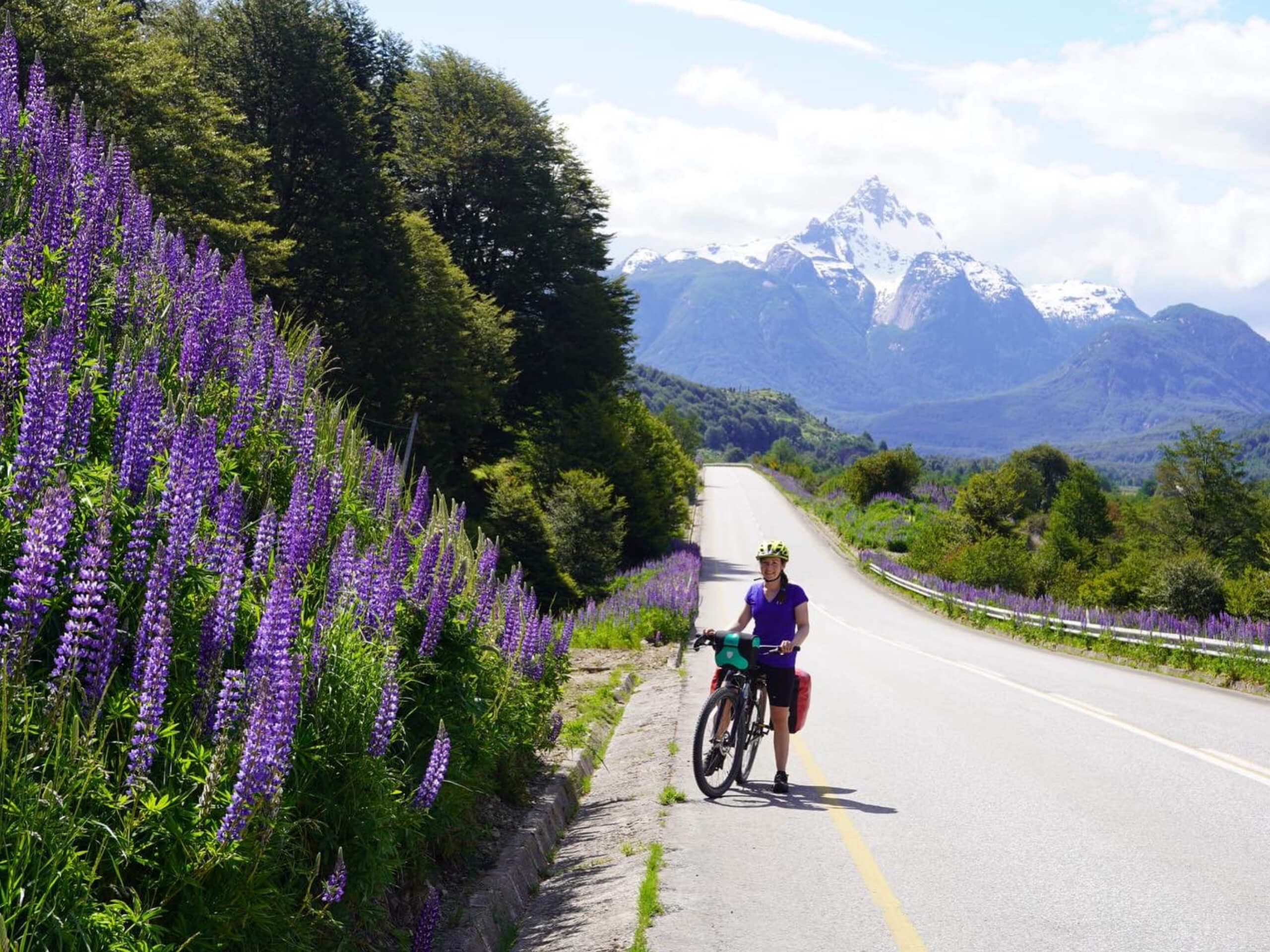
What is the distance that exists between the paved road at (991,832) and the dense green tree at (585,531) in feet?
75.3

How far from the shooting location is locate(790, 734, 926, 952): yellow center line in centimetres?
619

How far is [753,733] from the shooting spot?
1037cm

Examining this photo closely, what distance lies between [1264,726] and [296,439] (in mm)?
11672

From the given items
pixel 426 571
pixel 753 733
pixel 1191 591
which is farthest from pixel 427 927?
pixel 1191 591

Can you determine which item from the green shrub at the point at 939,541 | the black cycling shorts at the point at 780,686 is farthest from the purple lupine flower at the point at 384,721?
the green shrub at the point at 939,541

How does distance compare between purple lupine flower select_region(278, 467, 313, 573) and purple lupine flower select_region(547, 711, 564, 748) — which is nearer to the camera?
purple lupine flower select_region(278, 467, 313, 573)

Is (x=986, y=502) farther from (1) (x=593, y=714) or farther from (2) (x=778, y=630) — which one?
(2) (x=778, y=630)

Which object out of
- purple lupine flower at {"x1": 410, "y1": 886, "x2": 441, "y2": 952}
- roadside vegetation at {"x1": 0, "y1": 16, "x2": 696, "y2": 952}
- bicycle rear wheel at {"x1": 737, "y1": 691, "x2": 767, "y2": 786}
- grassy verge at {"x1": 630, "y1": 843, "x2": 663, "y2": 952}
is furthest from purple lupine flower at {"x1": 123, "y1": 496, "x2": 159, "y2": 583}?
bicycle rear wheel at {"x1": 737, "y1": 691, "x2": 767, "y2": 786}

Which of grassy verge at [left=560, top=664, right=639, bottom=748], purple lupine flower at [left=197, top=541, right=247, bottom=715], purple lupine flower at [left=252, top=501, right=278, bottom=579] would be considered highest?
purple lupine flower at [left=252, top=501, right=278, bottom=579]

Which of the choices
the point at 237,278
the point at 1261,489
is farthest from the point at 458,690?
the point at 1261,489

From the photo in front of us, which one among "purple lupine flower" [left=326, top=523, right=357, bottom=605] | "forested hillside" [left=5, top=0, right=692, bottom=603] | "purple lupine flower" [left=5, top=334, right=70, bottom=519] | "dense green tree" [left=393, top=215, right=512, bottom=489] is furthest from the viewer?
"dense green tree" [left=393, top=215, right=512, bottom=489]

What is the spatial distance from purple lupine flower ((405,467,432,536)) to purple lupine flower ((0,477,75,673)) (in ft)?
12.1

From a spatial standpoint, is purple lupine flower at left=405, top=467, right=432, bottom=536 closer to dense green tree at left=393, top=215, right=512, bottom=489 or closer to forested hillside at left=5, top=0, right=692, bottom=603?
forested hillside at left=5, top=0, right=692, bottom=603

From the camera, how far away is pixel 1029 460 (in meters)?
121
